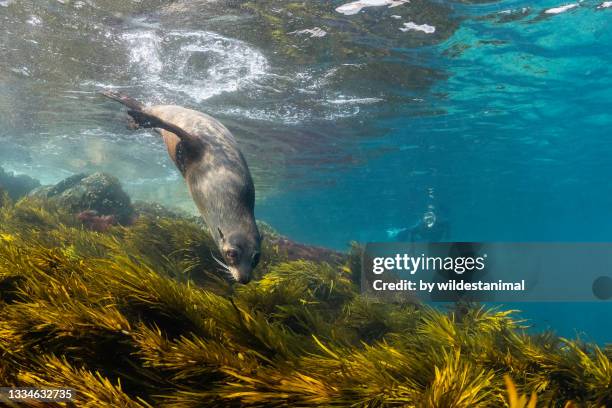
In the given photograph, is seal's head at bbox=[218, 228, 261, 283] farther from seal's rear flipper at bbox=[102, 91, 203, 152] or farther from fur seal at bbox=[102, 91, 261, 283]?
seal's rear flipper at bbox=[102, 91, 203, 152]

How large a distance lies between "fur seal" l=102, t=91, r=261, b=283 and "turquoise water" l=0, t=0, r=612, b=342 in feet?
12.1

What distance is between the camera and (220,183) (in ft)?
12.4

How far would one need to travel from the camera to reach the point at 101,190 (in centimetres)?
→ 1143

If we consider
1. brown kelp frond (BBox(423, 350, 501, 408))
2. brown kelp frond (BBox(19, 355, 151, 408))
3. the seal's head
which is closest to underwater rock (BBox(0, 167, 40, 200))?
the seal's head

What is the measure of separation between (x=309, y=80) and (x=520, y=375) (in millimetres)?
13806

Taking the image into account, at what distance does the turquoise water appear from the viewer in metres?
10.8

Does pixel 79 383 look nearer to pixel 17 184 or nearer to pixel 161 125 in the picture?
pixel 161 125

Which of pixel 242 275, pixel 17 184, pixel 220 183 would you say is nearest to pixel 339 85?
pixel 220 183

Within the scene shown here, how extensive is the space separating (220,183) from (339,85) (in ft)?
39.9

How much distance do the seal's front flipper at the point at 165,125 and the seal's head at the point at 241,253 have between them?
1.33 meters

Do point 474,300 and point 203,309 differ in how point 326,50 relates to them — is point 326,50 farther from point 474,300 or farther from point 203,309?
point 203,309

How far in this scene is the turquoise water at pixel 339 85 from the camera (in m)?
10.8

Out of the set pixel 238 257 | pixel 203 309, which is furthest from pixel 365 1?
pixel 203 309

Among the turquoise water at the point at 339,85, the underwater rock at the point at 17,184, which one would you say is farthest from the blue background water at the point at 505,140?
the underwater rock at the point at 17,184
